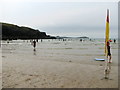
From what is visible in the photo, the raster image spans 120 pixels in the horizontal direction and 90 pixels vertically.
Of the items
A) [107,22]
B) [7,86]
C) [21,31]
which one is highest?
[21,31]

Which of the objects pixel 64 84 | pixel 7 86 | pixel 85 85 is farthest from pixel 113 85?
pixel 7 86

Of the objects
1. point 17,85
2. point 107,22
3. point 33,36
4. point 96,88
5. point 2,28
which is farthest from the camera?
point 33,36

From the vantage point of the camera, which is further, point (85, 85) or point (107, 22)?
point (107, 22)

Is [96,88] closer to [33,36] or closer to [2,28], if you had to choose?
[2,28]

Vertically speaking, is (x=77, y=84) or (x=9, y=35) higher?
(x=9, y=35)

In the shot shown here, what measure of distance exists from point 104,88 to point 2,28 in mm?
109111

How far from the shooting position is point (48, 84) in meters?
5.76

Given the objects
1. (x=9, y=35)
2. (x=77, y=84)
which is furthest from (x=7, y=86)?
(x=9, y=35)

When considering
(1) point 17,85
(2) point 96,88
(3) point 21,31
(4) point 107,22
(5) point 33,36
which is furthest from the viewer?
(5) point 33,36

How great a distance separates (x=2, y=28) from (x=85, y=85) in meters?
108

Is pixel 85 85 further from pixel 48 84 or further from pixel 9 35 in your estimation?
pixel 9 35

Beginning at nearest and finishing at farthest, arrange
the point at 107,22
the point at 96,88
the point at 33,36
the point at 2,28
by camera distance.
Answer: the point at 96,88, the point at 107,22, the point at 2,28, the point at 33,36

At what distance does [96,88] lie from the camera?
528cm

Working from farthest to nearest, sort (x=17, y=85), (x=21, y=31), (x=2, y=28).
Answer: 1. (x=21, y=31)
2. (x=2, y=28)
3. (x=17, y=85)
